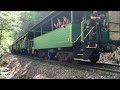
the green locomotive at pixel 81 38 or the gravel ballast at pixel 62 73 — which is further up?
the green locomotive at pixel 81 38

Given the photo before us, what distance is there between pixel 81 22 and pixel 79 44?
1076 millimetres

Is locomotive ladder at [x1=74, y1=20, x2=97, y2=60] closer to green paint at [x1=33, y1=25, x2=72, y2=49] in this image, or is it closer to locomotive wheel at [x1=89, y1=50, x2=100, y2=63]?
green paint at [x1=33, y1=25, x2=72, y2=49]

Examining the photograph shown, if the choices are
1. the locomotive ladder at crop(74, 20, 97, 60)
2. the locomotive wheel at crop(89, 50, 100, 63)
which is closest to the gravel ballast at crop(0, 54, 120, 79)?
the locomotive ladder at crop(74, 20, 97, 60)

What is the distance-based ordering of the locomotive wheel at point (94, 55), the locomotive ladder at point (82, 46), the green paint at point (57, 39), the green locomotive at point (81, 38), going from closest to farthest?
the locomotive ladder at point (82, 46), the green locomotive at point (81, 38), the green paint at point (57, 39), the locomotive wheel at point (94, 55)

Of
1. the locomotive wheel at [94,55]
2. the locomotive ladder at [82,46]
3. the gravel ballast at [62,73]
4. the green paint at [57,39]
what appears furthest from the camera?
the locomotive wheel at [94,55]

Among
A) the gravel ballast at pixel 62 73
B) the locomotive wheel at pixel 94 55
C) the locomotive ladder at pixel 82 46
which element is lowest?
the gravel ballast at pixel 62 73

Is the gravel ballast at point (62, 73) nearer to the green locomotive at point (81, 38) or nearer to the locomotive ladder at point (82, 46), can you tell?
the locomotive ladder at point (82, 46)

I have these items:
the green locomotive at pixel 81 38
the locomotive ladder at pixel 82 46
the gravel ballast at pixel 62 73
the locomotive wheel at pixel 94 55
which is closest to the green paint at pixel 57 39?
the green locomotive at pixel 81 38

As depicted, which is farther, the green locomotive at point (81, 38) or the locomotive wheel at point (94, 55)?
the locomotive wheel at point (94, 55)

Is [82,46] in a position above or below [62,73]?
above

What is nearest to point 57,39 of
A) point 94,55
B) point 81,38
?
point 94,55

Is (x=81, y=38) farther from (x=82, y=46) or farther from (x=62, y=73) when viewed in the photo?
(x=62, y=73)

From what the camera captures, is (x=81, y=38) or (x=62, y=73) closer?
(x=62, y=73)
